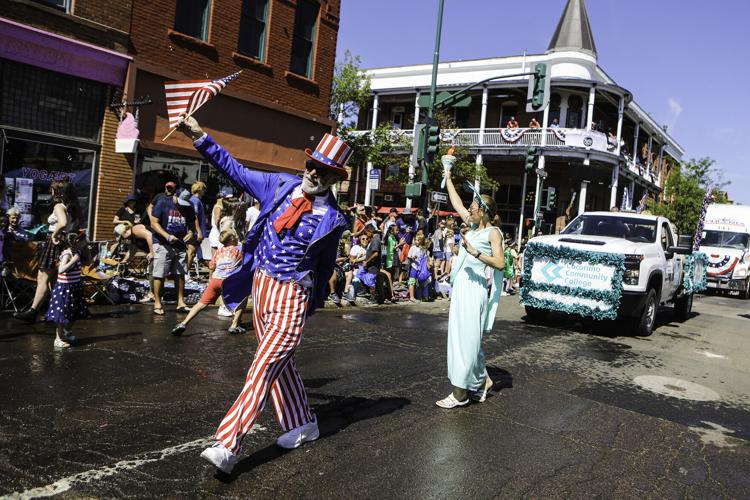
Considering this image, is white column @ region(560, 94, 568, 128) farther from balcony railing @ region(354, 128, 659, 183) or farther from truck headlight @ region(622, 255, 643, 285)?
truck headlight @ region(622, 255, 643, 285)

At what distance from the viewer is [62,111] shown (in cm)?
1185

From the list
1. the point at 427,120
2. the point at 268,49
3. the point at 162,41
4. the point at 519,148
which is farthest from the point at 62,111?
the point at 519,148

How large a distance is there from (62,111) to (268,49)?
586cm

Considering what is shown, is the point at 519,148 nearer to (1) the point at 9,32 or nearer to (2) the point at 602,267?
(2) the point at 602,267

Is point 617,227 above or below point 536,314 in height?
above

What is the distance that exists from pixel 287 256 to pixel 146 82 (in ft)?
34.9

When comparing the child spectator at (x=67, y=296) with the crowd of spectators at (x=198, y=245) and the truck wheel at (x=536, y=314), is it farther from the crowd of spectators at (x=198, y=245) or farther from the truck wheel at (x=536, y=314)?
the truck wheel at (x=536, y=314)

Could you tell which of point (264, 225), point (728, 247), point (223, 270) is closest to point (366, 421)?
point (264, 225)

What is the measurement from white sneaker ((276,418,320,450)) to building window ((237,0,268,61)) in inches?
515

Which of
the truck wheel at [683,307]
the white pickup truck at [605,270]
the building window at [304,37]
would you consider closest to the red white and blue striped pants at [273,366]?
the white pickup truck at [605,270]

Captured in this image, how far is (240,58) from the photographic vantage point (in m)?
15.2

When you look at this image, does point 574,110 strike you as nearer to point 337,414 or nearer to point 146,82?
point 146,82

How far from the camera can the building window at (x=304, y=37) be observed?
17.1m

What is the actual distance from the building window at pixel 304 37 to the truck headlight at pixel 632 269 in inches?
420
